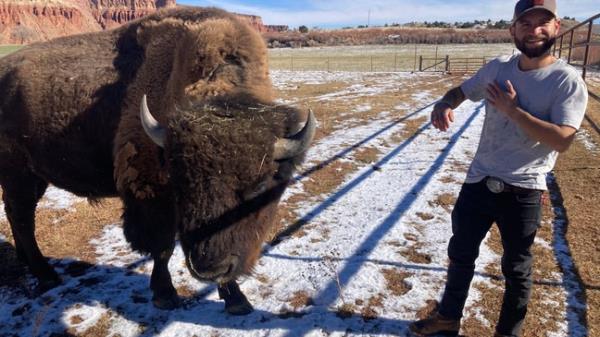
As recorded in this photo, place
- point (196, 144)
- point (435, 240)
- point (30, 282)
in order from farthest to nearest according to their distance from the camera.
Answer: point (435, 240) → point (30, 282) → point (196, 144)

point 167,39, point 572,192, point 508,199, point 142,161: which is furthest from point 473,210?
point 572,192

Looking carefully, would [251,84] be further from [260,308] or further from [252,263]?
[260,308]

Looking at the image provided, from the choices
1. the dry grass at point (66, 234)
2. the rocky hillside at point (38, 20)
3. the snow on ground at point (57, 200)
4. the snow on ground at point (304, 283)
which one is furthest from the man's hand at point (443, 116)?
the rocky hillside at point (38, 20)

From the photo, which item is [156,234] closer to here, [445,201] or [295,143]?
[295,143]

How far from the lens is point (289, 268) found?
4242mm

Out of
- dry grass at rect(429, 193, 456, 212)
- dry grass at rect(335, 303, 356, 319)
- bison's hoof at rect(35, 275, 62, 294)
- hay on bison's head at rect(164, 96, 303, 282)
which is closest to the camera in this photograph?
hay on bison's head at rect(164, 96, 303, 282)

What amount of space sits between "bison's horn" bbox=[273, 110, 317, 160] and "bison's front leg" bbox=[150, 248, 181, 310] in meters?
1.84

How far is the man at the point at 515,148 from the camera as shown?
7.87ft

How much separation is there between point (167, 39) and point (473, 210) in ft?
10.3

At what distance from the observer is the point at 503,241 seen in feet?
9.44

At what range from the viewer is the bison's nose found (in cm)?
263

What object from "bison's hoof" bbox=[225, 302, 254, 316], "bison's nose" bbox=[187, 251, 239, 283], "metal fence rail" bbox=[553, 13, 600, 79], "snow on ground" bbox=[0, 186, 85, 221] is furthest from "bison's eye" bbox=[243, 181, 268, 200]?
"snow on ground" bbox=[0, 186, 85, 221]

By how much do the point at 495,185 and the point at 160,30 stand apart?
3.34 metres

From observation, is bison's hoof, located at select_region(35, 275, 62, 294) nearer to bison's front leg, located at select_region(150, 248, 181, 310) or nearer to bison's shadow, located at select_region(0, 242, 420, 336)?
bison's shadow, located at select_region(0, 242, 420, 336)
